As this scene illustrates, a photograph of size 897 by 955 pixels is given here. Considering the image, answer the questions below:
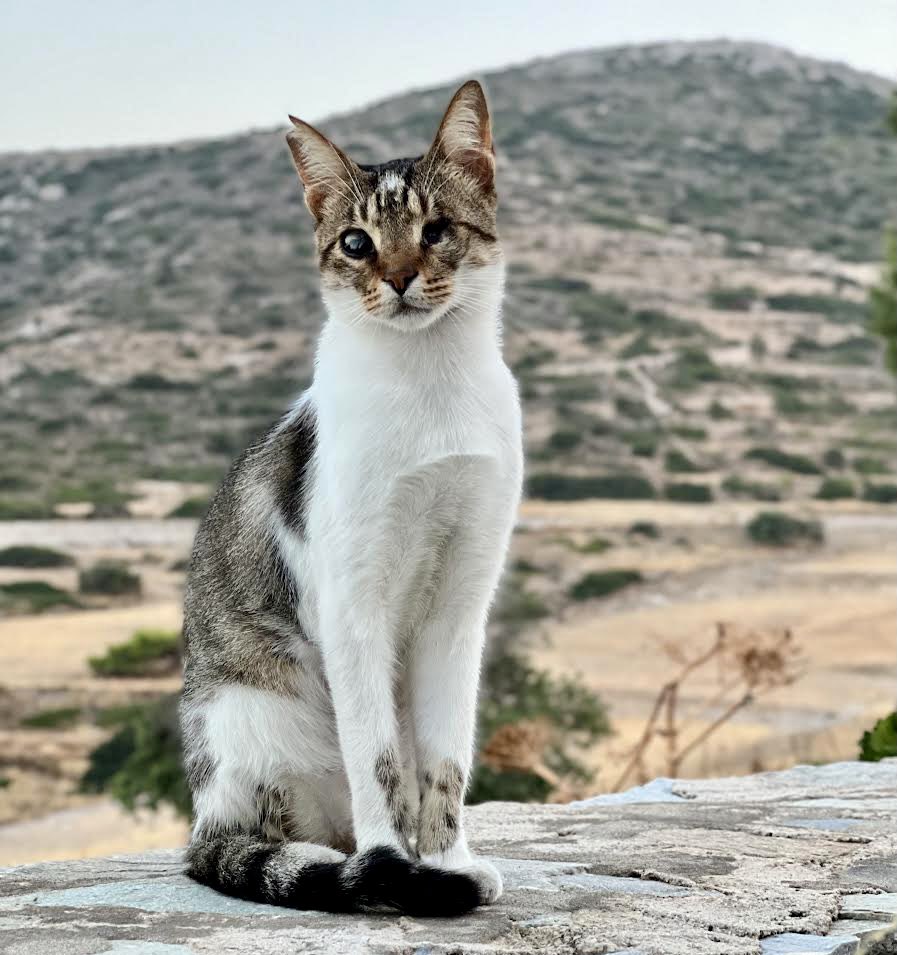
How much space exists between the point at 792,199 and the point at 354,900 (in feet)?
209

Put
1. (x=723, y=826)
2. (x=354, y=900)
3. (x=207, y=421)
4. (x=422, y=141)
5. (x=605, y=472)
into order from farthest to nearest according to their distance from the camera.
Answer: (x=422, y=141) < (x=207, y=421) < (x=605, y=472) < (x=723, y=826) < (x=354, y=900)

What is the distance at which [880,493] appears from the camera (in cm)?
3750

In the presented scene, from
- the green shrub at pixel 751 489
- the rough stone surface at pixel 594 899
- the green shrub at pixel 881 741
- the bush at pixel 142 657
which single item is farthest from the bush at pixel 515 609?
the green shrub at pixel 751 489

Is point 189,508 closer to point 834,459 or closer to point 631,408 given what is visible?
point 631,408

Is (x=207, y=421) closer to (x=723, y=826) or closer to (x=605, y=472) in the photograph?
(x=605, y=472)

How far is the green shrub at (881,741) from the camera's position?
7344 millimetres

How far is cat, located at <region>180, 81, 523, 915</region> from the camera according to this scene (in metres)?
3.84

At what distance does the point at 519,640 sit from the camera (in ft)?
52.2

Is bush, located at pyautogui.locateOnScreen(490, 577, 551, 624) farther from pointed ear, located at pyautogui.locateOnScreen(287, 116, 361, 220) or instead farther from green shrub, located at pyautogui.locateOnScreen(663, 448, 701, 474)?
green shrub, located at pyautogui.locateOnScreen(663, 448, 701, 474)

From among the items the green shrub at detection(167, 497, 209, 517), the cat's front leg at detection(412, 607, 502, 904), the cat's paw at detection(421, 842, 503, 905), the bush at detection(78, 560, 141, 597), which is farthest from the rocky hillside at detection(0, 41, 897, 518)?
the cat's paw at detection(421, 842, 503, 905)

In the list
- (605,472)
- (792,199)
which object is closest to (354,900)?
(605,472)

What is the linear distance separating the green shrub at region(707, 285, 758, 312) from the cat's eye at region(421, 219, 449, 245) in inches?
1939

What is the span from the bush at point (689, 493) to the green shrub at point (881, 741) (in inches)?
1134

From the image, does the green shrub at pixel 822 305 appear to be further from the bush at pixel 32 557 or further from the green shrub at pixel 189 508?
the bush at pixel 32 557
